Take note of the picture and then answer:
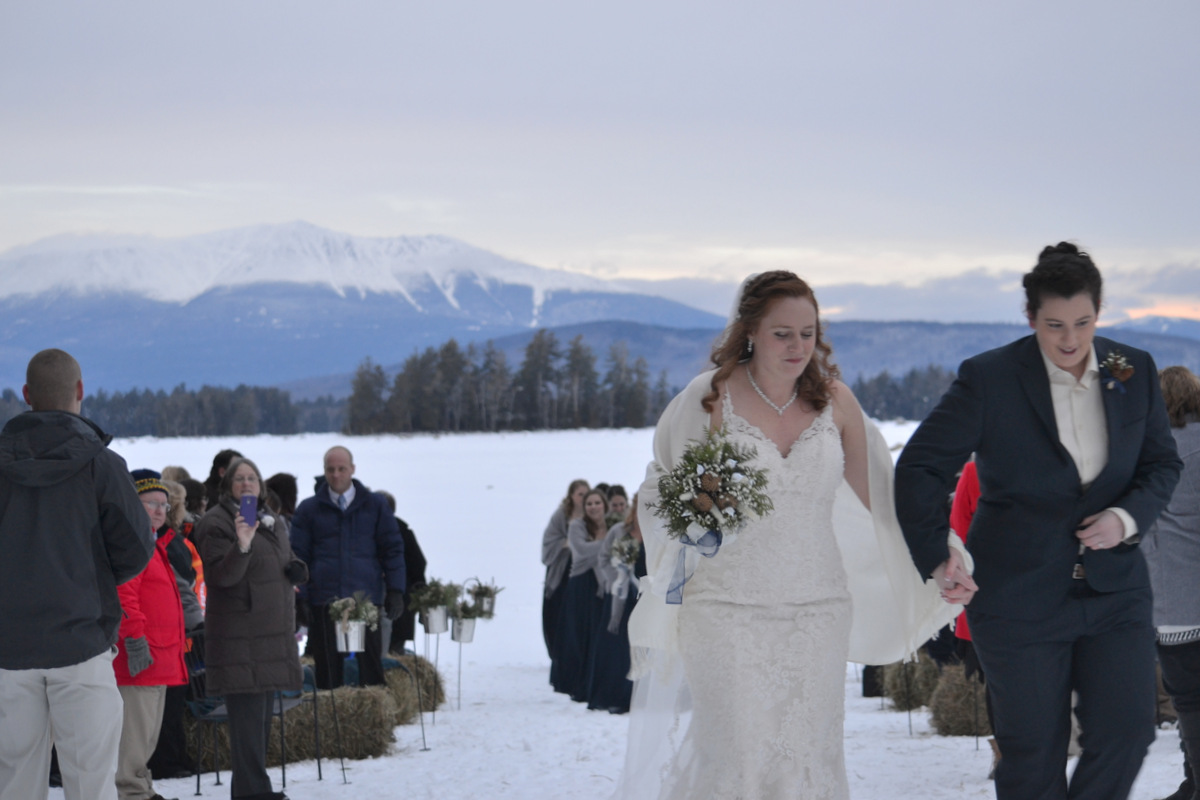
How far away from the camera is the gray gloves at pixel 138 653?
5.79 meters

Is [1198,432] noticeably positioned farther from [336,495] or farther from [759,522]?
[336,495]

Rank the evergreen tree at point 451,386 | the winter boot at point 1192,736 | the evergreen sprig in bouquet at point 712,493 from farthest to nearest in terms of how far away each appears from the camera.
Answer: the evergreen tree at point 451,386 < the winter boot at point 1192,736 < the evergreen sprig in bouquet at point 712,493

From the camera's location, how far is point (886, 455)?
4836 mm

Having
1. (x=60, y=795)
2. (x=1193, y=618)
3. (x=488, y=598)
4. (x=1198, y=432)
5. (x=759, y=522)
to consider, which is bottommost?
(x=60, y=795)

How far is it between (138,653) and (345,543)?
353 centimetres

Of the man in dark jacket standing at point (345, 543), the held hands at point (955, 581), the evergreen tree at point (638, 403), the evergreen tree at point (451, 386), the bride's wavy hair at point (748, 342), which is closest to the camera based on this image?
the held hands at point (955, 581)

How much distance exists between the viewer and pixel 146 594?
639 centimetres

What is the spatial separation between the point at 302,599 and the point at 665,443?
18.6 ft

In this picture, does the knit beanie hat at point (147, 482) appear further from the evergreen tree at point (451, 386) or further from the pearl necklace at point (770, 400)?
the evergreen tree at point (451, 386)

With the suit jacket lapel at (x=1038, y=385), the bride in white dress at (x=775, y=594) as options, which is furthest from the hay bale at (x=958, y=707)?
the suit jacket lapel at (x=1038, y=385)

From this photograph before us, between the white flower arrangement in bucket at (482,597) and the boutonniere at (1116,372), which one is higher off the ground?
the boutonniere at (1116,372)

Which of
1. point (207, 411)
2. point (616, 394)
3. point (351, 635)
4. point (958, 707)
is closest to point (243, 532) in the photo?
point (351, 635)

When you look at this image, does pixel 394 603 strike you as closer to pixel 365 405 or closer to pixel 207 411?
pixel 207 411

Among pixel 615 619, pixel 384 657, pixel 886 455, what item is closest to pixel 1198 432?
pixel 886 455
